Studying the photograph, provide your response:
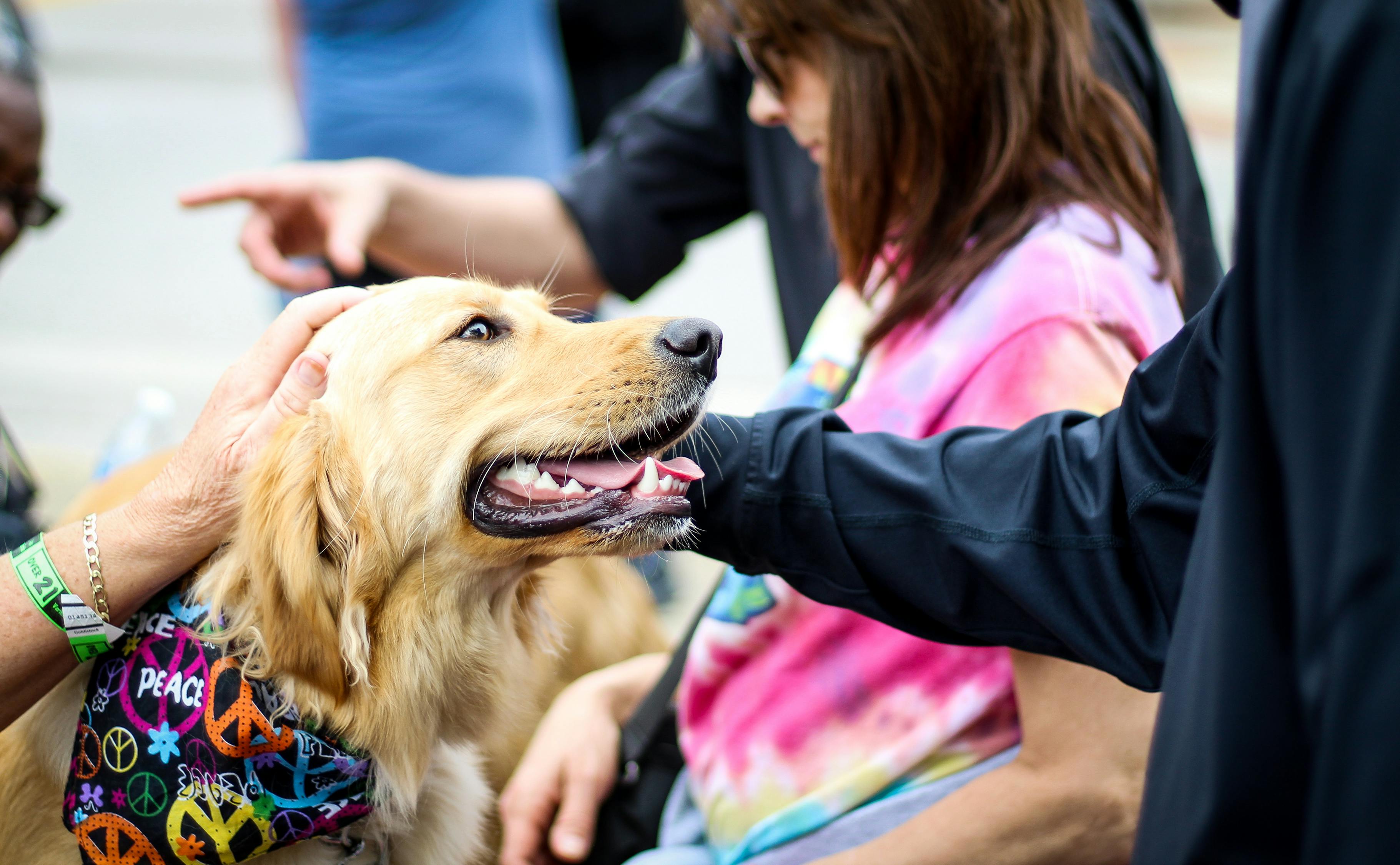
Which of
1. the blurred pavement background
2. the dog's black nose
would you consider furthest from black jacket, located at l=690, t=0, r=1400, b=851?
the blurred pavement background

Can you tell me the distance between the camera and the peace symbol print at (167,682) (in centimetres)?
125

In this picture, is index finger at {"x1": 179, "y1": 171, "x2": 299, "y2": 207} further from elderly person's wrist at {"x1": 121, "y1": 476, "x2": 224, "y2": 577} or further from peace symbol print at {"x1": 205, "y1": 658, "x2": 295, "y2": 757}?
peace symbol print at {"x1": 205, "y1": 658, "x2": 295, "y2": 757}

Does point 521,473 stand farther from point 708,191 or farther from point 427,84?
point 427,84

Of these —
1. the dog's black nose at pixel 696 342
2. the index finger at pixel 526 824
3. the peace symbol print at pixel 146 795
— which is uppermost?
the dog's black nose at pixel 696 342

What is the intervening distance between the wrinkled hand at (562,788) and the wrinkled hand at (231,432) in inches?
25.9

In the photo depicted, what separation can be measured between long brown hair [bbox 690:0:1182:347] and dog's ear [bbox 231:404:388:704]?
2.54 ft

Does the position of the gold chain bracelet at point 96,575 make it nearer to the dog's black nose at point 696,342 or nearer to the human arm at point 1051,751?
the dog's black nose at point 696,342

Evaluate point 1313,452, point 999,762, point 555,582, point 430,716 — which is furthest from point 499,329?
point 1313,452

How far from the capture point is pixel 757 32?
1614 millimetres

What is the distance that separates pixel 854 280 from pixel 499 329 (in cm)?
57

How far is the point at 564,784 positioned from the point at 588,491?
587mm

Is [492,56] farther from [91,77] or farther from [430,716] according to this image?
[91,77]

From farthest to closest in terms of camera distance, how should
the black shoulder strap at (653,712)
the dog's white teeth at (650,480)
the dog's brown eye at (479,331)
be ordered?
the black shoulder strap at (653,712)
the dog's brown eye at (479,331)
the dog's white teeth at (650,480)

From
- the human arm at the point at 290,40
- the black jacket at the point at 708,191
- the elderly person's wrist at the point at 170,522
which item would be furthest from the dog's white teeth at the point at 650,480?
the human arm at the point at 290,40
